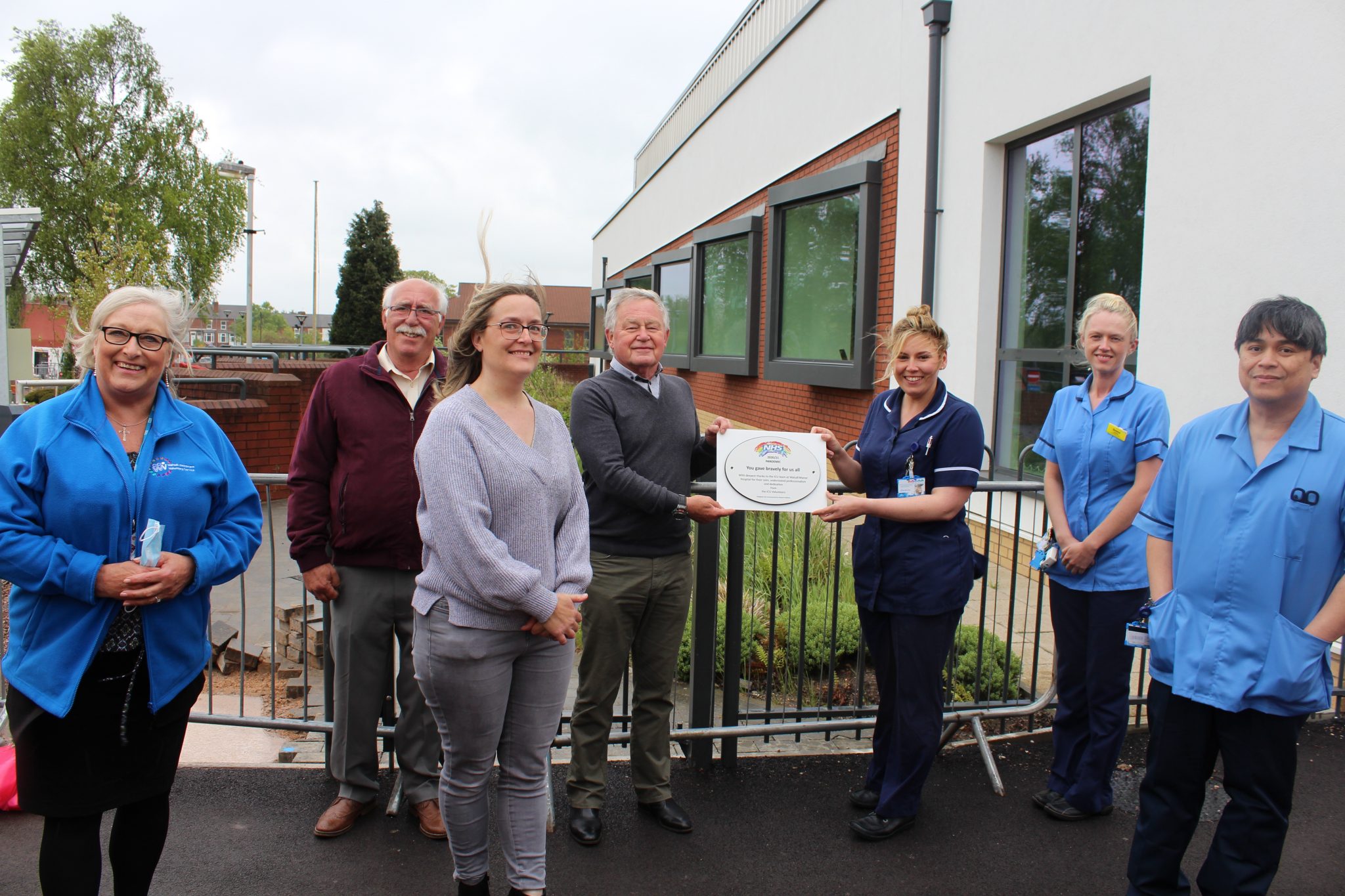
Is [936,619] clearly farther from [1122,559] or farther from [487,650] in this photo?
[487,650]

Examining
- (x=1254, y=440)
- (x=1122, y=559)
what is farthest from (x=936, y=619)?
(x=1254, y=440)

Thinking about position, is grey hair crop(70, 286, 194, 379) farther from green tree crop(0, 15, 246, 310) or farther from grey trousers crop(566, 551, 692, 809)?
green tree crop(0, 15, 246, 310)

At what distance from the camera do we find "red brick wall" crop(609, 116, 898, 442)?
8.55 m

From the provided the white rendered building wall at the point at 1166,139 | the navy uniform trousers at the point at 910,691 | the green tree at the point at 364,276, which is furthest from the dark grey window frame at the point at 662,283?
the green tree at the point at 364,276

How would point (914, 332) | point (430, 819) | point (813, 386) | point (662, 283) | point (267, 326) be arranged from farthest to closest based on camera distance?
point (267, 326) → point (662, 283) → point (813, 386) → point (430, 819) → point (914, 332)

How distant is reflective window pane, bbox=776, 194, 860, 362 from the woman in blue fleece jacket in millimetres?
7411

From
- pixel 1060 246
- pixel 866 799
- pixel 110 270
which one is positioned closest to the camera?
pixel 866 799

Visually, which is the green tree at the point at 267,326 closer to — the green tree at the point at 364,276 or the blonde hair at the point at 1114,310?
the green tree at the point at 364,276

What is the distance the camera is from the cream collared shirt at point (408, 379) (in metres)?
3.42

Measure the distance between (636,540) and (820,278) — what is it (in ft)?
24.0

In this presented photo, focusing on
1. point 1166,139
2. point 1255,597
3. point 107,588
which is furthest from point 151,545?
point 1166,139

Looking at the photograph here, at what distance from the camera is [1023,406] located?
271 inches

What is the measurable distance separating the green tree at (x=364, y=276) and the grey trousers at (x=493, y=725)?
125 ft

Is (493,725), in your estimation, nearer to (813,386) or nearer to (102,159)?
(813,386)
